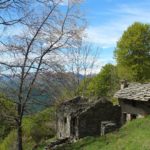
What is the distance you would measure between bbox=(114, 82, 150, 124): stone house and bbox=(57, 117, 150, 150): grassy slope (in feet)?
10.3

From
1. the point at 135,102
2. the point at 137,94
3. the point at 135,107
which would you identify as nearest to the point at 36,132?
the point at 135,107


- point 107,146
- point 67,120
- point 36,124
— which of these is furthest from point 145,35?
point 107,146

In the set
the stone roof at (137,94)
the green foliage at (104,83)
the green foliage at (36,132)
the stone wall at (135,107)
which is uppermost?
the green foliage at (104,83)

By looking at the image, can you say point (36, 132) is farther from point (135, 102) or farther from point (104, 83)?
point (104, 83)

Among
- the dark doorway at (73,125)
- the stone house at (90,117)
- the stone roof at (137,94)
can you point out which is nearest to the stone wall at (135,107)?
the stone roof at (137,94)

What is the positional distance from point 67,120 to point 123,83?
5384 mm

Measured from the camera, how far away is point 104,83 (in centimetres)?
6644

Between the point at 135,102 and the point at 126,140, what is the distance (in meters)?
9.25

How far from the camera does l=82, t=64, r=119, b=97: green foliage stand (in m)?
64.1

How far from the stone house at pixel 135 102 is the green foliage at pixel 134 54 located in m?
24.5

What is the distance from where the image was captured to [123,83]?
32.6 metres

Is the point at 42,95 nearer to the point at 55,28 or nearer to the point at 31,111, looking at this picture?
the point at 31,111

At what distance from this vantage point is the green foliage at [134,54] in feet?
175

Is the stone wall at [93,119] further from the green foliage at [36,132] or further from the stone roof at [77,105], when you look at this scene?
the green foliage at [36,132]
